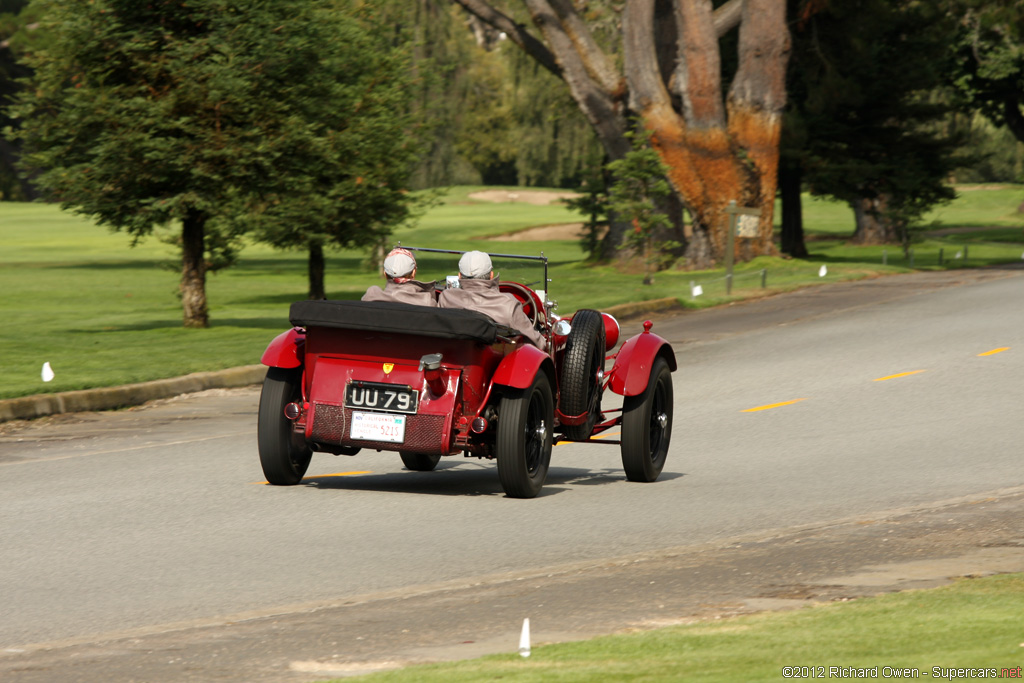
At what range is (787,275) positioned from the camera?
30062 mm

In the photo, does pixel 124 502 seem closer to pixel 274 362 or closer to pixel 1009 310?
pixel 274 362

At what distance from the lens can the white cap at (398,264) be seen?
912 cm

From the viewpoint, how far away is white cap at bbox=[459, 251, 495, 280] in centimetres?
905

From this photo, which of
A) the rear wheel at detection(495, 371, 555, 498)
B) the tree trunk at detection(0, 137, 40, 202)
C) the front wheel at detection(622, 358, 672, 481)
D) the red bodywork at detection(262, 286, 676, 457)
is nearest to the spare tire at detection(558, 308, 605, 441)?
the front wheel at detection(622, 358, 672, 481)

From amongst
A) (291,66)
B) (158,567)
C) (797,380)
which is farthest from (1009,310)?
(158,567)

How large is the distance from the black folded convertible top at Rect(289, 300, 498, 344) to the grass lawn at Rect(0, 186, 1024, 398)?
6.86 ft

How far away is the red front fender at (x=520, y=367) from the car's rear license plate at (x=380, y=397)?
1.77ft

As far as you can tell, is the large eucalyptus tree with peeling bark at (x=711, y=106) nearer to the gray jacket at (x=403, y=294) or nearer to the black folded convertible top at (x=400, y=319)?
the gray jacket at (x=403, y=294)

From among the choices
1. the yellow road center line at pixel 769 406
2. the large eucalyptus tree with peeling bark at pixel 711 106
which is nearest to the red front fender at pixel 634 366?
the yellow road center line at pixel 769 406

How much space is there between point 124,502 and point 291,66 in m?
14.4

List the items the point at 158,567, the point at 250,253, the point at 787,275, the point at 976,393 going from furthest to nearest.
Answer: the point at 250,253 < the point at 787,275 < the point at 976,393 < the point at 158,567

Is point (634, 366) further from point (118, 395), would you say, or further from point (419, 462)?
point (118, 395)

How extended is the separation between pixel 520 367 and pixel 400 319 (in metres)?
0.82

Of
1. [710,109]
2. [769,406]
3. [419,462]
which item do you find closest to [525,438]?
[419,462]
